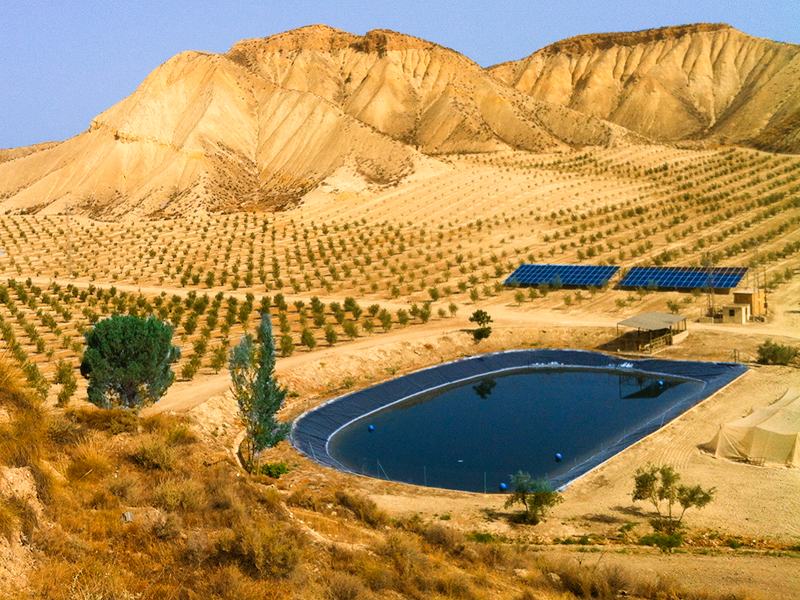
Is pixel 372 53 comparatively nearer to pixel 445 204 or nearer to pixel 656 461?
pixel 445 204

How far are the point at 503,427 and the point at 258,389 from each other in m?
11.1

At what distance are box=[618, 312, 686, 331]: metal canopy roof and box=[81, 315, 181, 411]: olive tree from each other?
71.2ft

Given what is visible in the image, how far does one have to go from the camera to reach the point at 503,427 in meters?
28.8

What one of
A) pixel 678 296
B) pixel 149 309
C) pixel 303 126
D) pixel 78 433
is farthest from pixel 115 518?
pixel 303 126

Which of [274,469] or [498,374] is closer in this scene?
[274,469]

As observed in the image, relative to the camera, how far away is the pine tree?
791 inches

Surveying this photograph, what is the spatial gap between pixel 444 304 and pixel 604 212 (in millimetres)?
27539

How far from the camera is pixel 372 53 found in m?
136

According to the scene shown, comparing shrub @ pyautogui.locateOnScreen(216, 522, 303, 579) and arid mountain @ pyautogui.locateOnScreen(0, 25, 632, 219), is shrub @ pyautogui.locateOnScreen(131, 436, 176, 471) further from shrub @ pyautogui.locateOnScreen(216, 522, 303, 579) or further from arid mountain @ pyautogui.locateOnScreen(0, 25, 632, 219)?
arid mountain @ pyautogui.locateOnScreen(0, 25, 632, 219)

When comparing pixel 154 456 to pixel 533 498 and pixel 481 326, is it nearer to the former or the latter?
pixel 533 498

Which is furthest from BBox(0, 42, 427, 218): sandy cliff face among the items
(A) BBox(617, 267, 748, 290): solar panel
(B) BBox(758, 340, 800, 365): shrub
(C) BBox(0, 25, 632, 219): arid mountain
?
(B) BBox(758, 340, 800, 365): shrub

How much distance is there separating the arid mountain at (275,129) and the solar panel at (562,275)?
39100 mm

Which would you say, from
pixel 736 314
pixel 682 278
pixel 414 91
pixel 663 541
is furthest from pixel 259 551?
pixel 414 91

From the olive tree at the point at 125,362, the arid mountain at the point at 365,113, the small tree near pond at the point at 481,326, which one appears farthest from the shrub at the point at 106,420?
the arid mountain at the point at 365,113
